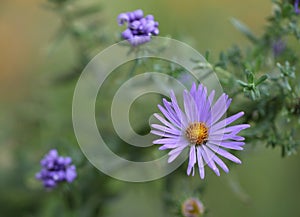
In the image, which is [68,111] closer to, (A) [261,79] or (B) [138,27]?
(B) [138,27]

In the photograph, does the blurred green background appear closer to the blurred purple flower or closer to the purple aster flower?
the blurred purple flower

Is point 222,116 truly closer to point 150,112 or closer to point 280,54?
point 280,54

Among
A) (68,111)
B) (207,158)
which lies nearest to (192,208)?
(207,158)

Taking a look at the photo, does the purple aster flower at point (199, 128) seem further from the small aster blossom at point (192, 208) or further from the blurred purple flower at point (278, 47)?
the blurred purple flower at point (278, 47)

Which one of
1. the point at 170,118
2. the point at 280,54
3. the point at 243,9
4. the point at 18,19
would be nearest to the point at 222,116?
the point at 170,118

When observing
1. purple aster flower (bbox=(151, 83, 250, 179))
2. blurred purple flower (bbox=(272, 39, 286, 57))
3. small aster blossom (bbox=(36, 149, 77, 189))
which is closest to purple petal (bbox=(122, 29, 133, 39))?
purple aster flower (bbox=(151, 83, 250, 179))

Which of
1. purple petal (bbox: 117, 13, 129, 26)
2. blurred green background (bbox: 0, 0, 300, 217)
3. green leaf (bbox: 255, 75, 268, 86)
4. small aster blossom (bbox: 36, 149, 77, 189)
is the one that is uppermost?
blurred green background (bbox: 0, 0, 300, 217)
